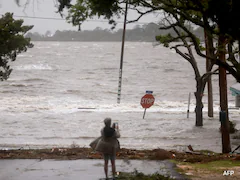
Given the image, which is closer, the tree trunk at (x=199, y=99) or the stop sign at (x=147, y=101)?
the tree trunk at (x=199, y=99)

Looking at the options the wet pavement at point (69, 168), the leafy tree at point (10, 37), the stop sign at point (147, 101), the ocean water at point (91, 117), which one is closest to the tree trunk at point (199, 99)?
the ocean water at point (91, 117)

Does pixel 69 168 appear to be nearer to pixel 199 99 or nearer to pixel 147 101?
pixel 199 99

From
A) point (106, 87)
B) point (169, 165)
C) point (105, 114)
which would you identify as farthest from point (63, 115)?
point (106, 87)

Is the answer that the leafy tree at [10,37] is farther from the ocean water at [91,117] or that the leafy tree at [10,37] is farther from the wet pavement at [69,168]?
the wet pavement at [69,168]

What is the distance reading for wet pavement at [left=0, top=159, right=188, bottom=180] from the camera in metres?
10.2

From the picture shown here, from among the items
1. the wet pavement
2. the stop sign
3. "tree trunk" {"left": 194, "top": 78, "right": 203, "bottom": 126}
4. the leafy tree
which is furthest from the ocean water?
the wet pavement

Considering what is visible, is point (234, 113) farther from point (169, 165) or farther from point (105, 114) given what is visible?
point (169, 165)

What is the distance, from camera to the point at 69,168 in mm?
11156

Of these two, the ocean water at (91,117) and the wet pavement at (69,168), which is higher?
the wet pavement at (69,168)

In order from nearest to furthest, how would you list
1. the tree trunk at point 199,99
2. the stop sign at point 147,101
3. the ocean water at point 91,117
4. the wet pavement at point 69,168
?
the wet pavement at point 69,168 < the ocean water at point 91,117 < the tree trunk at point 199,99 < the stop sign at point 147,101

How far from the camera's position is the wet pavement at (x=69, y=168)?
10157 mm

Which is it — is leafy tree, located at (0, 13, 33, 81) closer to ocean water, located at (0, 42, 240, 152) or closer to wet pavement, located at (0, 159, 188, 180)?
ocean water, located at (0, 42, 240, 152)

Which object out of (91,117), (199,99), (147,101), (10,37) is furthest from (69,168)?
(91,117)

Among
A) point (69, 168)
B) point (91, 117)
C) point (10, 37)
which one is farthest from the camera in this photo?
point (91, 117)
